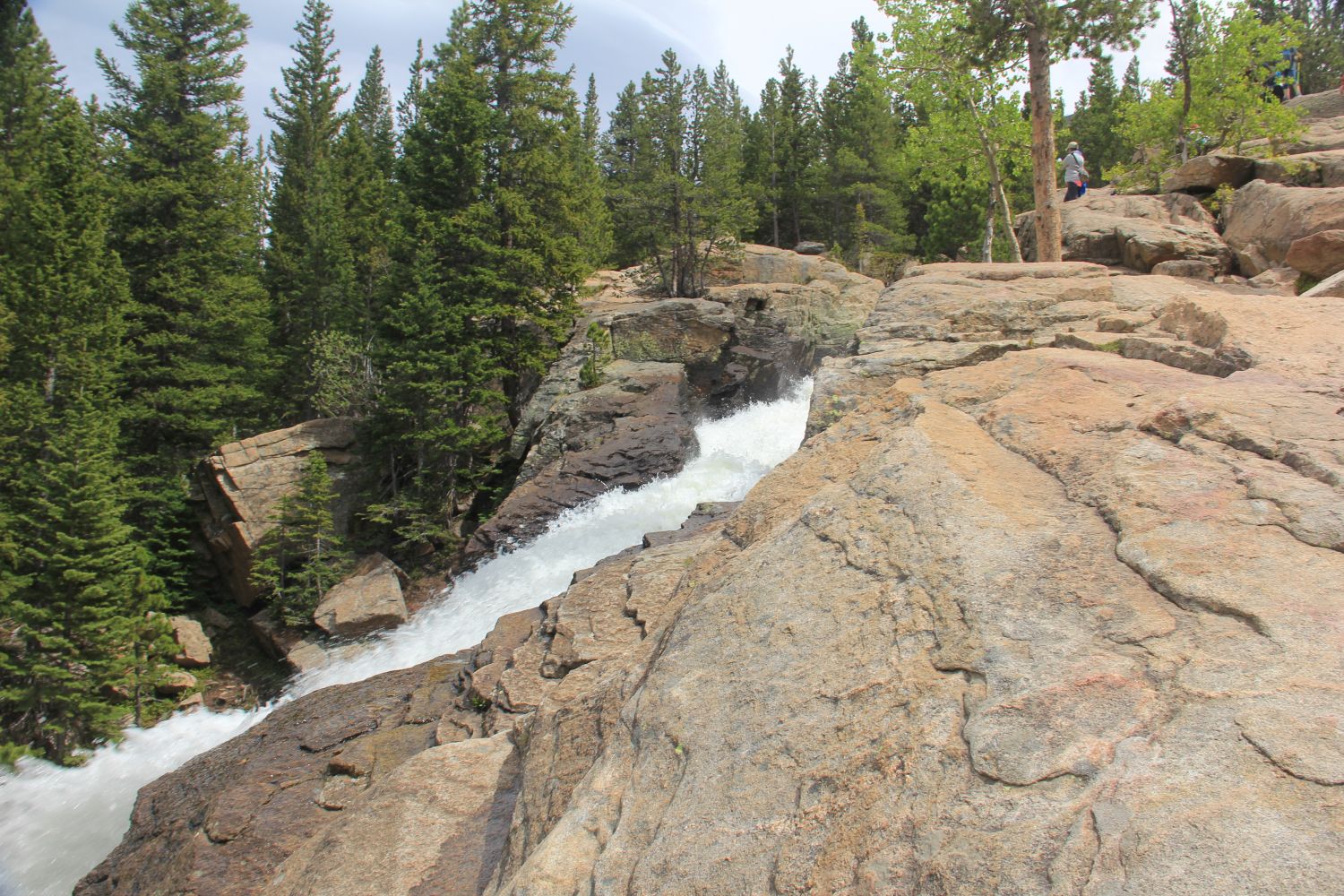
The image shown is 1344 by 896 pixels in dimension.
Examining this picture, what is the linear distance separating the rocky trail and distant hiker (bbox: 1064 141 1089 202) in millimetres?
15419

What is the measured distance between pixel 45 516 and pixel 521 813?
17703 mm

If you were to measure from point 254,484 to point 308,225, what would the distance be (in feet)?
54.6

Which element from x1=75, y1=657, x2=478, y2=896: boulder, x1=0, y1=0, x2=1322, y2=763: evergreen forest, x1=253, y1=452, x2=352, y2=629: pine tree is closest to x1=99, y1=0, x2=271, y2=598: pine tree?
x1=0, y1=0, x2=1322, y2=763: evergreen forest

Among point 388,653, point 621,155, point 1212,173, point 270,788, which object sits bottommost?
point 388,653

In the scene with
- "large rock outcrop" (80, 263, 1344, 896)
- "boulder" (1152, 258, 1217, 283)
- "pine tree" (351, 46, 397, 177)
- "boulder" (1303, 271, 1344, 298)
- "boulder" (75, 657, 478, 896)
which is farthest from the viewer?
"pine tree" (351, 46, 397, 177)

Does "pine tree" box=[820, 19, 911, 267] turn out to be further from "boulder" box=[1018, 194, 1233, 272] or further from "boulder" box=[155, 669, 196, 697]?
"boulder" box=[155, 669, 196, 697]

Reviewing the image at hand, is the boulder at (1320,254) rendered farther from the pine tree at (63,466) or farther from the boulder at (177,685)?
the boulder at (177,685)

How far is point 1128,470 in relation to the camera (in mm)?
4367

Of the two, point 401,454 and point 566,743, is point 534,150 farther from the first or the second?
point 566,743

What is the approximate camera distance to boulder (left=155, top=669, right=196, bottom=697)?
18.2 m

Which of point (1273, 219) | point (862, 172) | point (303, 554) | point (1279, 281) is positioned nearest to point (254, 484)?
point (303, 554)

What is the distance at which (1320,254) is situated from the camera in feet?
45.7

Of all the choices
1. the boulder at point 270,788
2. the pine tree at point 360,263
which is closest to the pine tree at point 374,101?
the pine tree at point 360,263

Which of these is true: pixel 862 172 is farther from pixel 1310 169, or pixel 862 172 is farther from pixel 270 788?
pixel 270 788
